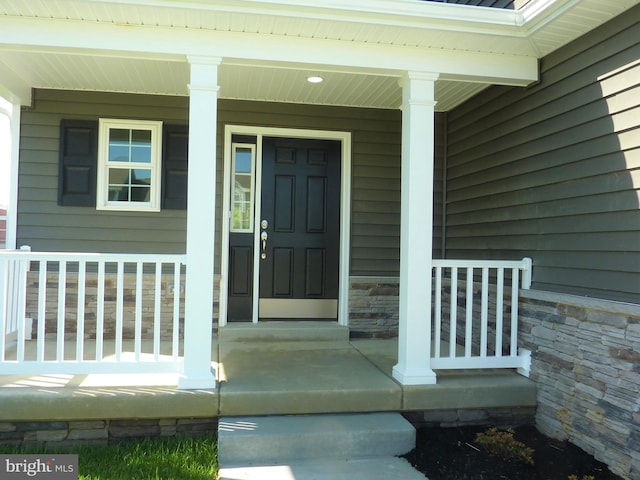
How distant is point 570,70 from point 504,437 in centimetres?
235

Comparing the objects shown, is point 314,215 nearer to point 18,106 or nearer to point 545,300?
point 545,300

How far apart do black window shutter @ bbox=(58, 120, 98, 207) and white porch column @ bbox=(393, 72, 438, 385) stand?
2.83 meters

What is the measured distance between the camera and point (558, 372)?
3316 millimetres

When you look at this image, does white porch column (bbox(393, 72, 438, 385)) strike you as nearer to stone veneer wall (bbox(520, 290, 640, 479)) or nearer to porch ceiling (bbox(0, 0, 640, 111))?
porch ceiling (bbox(0, 0, 640, 111))

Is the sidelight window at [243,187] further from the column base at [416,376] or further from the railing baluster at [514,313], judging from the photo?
the railing baluster at [514,313]

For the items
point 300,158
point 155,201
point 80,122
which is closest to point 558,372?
point 300,158

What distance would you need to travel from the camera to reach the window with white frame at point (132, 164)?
15.2 ft

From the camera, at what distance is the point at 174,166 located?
184 inches

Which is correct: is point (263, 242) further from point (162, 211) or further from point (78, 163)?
point (78, 163)

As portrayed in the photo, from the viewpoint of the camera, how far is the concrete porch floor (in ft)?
9.89

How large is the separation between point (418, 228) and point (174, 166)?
2.39 meters

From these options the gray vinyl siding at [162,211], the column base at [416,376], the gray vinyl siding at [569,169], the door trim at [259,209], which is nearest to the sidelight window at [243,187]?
the door trim at [259,209]

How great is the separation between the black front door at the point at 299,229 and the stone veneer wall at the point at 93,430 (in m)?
1.82

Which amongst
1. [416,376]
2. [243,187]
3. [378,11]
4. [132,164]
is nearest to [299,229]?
[243,187]
